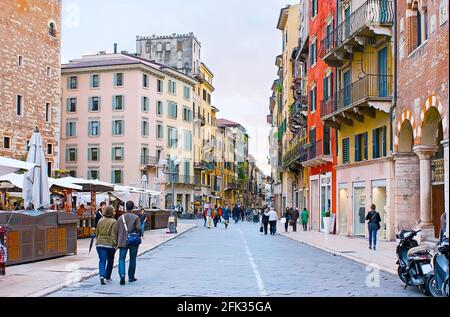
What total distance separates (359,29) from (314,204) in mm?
17770

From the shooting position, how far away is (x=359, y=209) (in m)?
32.3

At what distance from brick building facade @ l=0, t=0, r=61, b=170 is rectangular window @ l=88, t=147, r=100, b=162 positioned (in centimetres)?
2297

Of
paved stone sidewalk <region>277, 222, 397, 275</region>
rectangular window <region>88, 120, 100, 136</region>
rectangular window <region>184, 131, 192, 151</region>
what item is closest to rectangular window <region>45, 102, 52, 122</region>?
rectangular window <region>88, 120, 100, 136</region>

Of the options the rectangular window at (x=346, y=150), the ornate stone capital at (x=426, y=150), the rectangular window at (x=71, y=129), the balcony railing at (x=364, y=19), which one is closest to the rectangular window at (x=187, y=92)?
the rectangular window at (x=71, y=129)

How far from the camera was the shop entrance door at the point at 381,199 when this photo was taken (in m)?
29.0

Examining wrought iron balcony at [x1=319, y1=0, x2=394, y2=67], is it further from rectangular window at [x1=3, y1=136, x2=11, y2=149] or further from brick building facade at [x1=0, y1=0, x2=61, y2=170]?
rectangular window at [x1=3, y1=136, x2=11, y2=149]

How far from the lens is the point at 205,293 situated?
11492 mm

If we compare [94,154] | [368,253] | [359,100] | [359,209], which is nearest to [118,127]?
[94,154]

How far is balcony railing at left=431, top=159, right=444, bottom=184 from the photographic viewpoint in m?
22.8

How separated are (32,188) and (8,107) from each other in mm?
28290

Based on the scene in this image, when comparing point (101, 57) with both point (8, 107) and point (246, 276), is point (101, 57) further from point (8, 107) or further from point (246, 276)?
point (246, 276)
